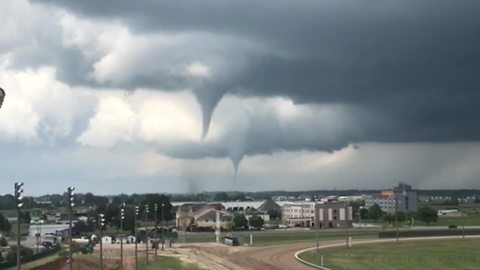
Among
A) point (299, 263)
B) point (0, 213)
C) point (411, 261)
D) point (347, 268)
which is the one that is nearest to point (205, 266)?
point (299, 263)

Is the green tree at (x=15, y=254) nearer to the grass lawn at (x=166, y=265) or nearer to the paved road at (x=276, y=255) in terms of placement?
the grass lawn at (x=166, y=265)

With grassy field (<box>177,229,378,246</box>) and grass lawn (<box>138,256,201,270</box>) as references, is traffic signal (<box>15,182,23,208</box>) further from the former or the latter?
grassy field (<box>177,229,378,246</box>)

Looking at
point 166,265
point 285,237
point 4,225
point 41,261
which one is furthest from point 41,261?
point 285,237

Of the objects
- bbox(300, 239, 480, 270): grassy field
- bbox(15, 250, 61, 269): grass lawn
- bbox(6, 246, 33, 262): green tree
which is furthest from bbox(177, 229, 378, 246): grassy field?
bbox(6, 246, 33, 262): green tree

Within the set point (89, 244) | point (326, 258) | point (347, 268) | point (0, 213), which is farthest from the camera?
point (0, 213)

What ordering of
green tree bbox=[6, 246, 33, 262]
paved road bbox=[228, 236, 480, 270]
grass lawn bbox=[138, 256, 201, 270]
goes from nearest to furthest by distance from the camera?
grass lawn bbox=[138, 256, 201, 270] < green tree bbox=[6, 246, 33, 262] < paved road bbox=[228, 236, 480, 270]

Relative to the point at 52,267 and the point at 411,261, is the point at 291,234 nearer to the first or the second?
the point at 411,261

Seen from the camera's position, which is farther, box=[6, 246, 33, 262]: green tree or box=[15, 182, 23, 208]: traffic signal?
box=[6, 246, 33, 262]: green tree

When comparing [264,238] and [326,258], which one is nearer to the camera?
[326,258]
